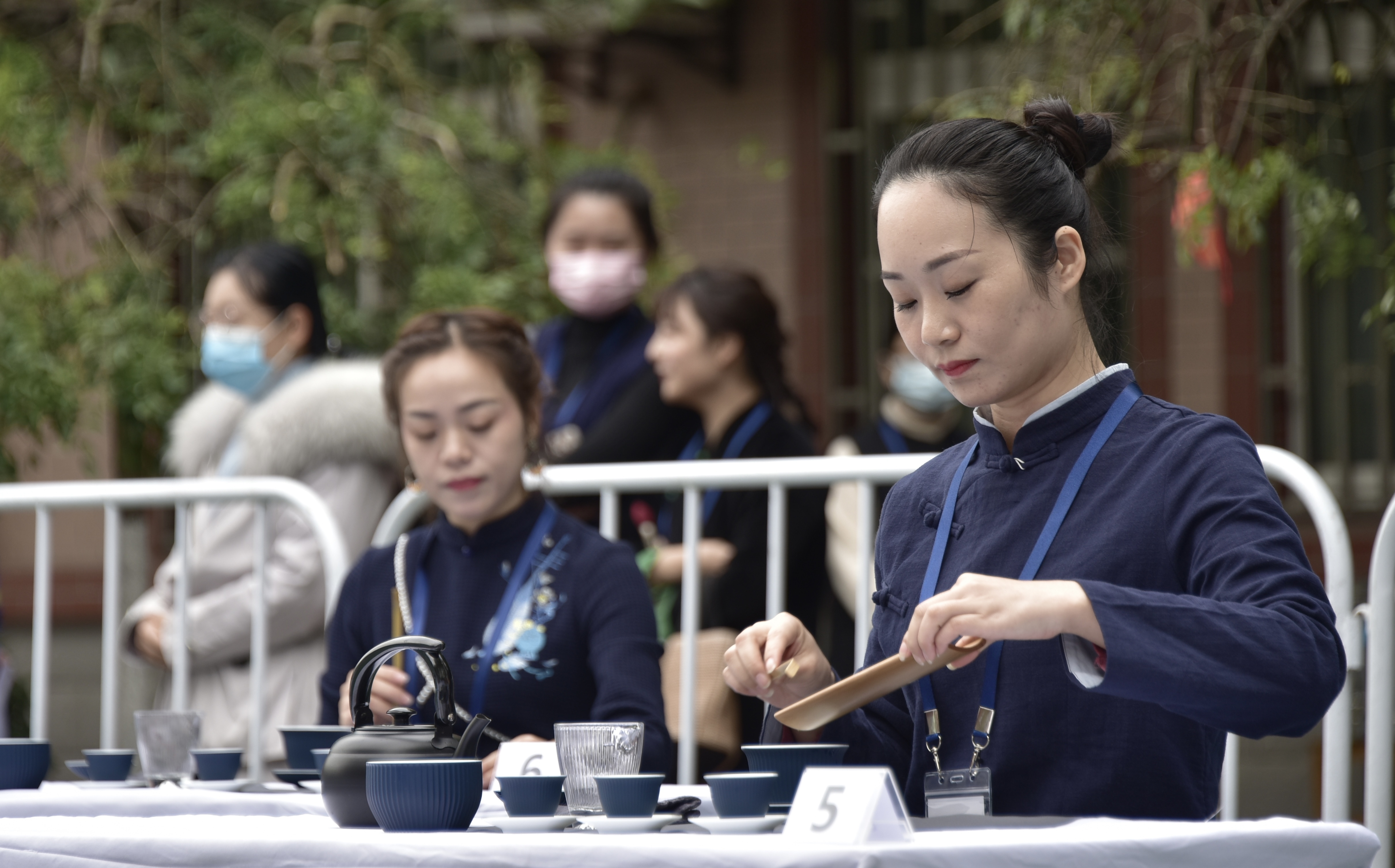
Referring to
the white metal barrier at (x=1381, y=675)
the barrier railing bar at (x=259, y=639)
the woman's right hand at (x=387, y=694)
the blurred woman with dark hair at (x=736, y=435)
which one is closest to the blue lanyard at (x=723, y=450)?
the blurred woman with dark hair at (x=736, y=435)

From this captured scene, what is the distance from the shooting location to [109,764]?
244 centimetres

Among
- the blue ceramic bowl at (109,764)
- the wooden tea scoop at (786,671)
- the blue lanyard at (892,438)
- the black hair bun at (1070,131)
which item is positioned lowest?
the blue ceramic bowl at (109,764)

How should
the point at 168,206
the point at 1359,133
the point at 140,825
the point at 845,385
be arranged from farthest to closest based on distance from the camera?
the point at 845,385
the point at 1359,133
the point at 168,206
the point at 140,825

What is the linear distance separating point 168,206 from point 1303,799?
4874 millimetres

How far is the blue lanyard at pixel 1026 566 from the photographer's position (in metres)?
1.87

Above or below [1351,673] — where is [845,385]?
above

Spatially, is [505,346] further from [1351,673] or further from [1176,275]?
[1176,275]

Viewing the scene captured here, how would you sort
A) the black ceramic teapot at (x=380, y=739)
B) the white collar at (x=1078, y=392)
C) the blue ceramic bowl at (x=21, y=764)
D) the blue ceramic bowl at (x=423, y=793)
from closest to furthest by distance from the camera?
1. the blue ceramic bowl at (x=423, y=793)
2. the black ceramic teapot at (x=380, y=739)
3. the white collar at (x=1078, y=392)
4. the blue ceramic bowl at (x=21, y=764)

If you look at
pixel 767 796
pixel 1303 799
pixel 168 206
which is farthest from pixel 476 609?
pixel 1303 799

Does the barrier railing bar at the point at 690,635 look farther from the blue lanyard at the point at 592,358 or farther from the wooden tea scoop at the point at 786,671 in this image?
the wooden tea scoop at the point at 786,671

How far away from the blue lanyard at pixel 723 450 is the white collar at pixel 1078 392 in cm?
185

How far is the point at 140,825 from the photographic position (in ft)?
5.56

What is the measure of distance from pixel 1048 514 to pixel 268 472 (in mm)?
2512

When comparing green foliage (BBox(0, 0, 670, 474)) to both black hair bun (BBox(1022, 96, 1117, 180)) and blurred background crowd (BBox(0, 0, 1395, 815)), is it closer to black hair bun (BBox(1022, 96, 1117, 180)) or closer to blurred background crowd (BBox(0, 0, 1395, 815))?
blurred background crowd (BBox(0, 0, 1395, 815))
